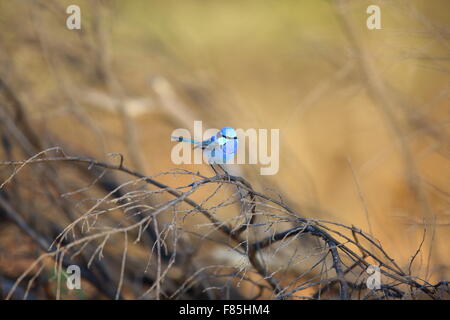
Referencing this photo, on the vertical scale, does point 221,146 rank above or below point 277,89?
below

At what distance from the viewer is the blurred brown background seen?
168 inches

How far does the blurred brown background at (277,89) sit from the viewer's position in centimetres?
426

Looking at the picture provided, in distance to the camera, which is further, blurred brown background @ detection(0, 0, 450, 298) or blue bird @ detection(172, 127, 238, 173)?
blurred brown background @ detection(0, 0, 450, 298)

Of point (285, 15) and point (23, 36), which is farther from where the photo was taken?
point (285, 15)

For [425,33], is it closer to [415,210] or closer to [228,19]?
[415,210]

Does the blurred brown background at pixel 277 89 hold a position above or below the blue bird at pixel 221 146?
above

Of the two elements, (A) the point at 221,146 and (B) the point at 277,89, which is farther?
(B) the point at 277,89

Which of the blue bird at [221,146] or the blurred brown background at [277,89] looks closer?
the blue bird at [221,146]

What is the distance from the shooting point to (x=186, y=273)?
3590 mm

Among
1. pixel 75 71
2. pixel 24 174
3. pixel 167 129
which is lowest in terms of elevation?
pixel 24 174

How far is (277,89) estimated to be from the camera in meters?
7.85

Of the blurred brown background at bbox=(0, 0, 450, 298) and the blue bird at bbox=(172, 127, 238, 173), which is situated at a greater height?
the blurred brown background at bbox=(0, 0, 450, 298)
